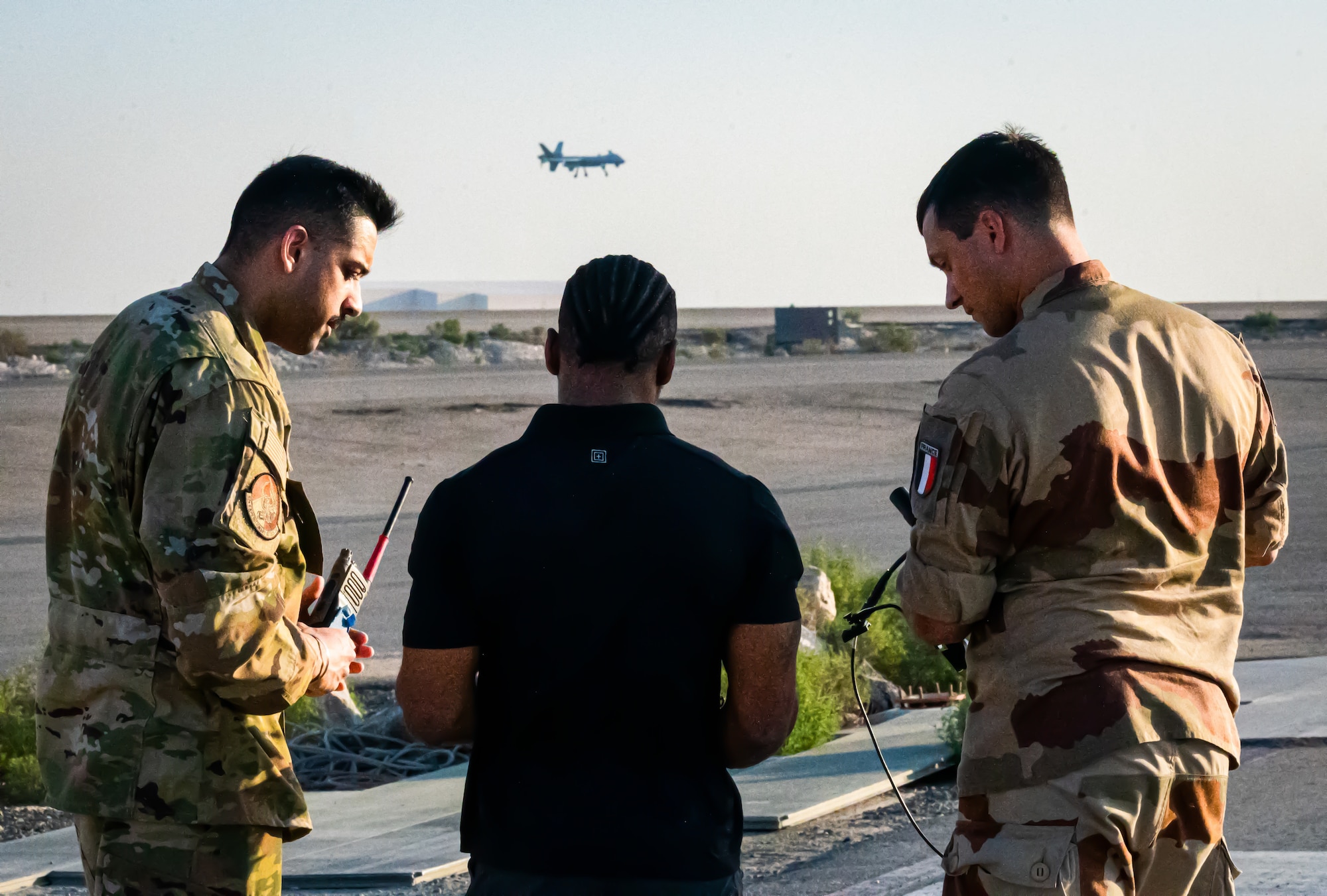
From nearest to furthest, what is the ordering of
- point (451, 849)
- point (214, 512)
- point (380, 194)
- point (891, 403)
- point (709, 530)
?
point (709, 530)
point (214, 512)
point (380, 194)
point (451, 849)
point (891, 403)

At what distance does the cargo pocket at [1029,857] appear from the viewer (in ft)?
8.10

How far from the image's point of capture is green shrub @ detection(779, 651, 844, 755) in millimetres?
6914

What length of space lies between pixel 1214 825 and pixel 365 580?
180cm

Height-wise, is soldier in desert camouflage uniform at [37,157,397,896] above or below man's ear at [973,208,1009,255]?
below

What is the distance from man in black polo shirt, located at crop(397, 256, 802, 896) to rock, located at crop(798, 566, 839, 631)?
6.27 m

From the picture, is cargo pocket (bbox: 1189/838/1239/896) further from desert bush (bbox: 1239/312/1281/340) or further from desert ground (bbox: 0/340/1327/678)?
desert bush (bbox: 1239/312/1281/340)

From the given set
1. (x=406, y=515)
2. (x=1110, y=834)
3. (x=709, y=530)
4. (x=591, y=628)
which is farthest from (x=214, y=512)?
(x=406, y=515)

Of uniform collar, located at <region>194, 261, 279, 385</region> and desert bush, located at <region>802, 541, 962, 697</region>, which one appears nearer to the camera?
uniform collar, located at <region>194, 261, 279, 385</region>

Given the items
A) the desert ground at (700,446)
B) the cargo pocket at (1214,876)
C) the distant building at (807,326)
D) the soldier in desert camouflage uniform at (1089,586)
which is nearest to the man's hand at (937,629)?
the soldier in desert camouflage uniform at (1089,586)

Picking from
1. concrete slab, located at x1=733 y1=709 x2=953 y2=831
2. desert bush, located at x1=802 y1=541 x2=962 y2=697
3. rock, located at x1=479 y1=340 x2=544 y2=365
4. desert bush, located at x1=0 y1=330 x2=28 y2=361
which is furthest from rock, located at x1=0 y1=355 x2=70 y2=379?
concrete slab, located at x1=733 y1=709 x2=953 y2=831

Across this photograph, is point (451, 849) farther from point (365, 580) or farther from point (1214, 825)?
point (1214, 825)

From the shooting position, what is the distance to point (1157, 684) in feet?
8.29

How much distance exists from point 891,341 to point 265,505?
50646 mm

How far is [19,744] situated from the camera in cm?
693
